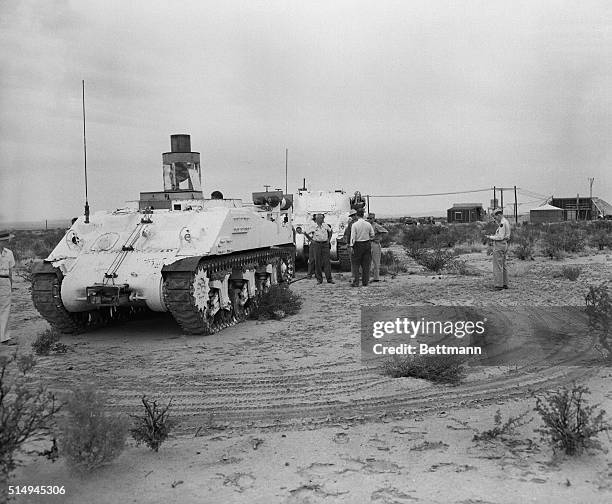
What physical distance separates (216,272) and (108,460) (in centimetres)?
541

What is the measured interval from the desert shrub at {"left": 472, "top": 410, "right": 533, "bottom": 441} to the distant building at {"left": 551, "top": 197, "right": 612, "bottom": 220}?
58.8 m

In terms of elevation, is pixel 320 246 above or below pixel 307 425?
above

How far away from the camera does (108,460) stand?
4.28 meters

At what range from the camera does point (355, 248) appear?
1409 centimetres

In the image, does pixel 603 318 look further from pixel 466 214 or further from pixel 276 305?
pixel 466 214

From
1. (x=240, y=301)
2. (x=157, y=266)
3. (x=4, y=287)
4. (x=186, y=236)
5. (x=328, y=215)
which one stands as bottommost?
(x=240, y=301)

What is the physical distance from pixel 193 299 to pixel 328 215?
1043 centimetres

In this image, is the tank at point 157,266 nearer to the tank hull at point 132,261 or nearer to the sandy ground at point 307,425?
the tank hull at point 132,261

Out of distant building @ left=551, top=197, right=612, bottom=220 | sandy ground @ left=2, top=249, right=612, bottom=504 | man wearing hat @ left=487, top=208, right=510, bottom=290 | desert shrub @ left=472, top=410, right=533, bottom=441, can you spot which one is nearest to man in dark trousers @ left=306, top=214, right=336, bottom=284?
man wearing hat @ left=487, top=208, right=510, bottom=290

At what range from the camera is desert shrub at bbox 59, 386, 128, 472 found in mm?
4117

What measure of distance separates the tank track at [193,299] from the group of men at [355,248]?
9.35 ft

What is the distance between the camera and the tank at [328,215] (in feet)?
58.3

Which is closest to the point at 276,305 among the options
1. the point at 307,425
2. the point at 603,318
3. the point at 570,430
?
the point at 603,318

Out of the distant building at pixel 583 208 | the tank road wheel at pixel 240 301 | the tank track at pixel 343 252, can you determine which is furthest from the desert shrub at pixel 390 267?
the distant building at pixel 583 208
